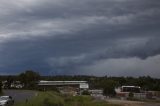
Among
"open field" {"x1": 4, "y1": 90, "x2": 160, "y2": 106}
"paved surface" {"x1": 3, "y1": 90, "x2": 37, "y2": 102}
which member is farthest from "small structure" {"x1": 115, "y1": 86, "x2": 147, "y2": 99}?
"open field" {"x1": 4, "y1": 90, "x2": 160, "y2": 106}

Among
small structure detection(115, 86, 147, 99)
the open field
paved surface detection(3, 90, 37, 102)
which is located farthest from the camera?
small structure detection(115, 86, 147, 99)

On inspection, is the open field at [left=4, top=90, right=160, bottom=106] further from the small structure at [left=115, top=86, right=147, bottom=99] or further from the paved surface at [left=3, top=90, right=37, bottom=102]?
the small structure at [left=115, top=86, right=147, bottom=99]

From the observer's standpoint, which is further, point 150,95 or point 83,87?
point 83,87

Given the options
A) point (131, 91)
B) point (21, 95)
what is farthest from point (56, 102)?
point (131, 91)

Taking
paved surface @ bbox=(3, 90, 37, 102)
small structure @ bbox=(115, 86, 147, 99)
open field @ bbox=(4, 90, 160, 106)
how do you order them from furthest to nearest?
small structure @ bbox=(115, 86, 147, 99), paved surface @ bbox=(3, 90, 37, 102), open field @ bbox=(4, 90, 160, 106)

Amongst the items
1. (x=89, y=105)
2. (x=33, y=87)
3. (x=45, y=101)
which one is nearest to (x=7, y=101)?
(x=45, y=101)

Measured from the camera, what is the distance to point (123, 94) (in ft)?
437

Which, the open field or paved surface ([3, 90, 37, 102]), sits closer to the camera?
the open field

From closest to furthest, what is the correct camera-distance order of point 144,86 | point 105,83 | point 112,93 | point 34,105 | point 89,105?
point 34,105
point 89,105
point 112,93
point 105,83
point 144,86

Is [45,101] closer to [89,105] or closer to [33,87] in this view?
[89,105]

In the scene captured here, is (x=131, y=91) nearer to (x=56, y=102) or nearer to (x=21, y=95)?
(x=21, y=95)

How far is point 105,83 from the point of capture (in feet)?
548

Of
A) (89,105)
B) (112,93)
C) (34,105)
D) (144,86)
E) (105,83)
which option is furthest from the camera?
(144,86)

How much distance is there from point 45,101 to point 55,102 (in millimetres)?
1985
